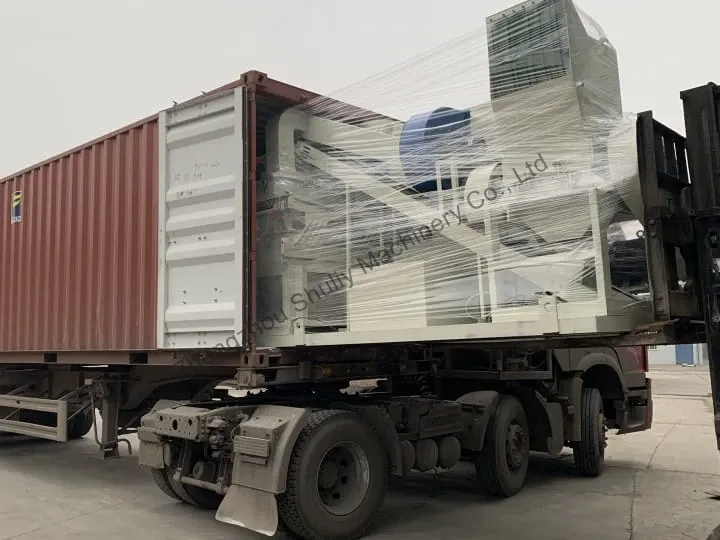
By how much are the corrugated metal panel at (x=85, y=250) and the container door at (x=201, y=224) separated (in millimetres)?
176

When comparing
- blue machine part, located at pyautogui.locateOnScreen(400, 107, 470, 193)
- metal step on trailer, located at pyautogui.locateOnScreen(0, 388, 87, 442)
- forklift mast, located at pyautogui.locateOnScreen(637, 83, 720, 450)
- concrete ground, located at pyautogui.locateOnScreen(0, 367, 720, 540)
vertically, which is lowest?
concrete ground, located at pyautogui.locateOnScreen(0, 367, 720, 540)

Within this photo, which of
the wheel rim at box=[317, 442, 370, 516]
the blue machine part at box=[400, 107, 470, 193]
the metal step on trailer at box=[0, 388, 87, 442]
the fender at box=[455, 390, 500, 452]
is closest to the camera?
the blue machine part at box=[400, 107, 470, 193]

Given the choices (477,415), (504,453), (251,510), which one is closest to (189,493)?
(251,510)

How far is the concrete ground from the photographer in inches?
186

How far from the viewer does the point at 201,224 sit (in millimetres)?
4500

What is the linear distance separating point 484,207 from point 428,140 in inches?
23.3

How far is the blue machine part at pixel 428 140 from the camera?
144 inches

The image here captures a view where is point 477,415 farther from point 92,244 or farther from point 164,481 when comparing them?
point 92,244

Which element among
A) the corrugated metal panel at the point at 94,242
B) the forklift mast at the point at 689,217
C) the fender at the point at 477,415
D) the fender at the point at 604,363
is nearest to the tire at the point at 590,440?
the fender at the point at 604,363

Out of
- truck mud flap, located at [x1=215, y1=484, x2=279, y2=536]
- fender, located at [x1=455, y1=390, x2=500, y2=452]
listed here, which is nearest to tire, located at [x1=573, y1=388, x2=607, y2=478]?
fender, located at [x1=455, y1=390, x2=500, y2=452]

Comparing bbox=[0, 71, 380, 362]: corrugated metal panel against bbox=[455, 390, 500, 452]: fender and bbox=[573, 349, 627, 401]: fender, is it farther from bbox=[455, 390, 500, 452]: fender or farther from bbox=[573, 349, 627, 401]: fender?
bbox=[573, 349, 627, 401]: fender

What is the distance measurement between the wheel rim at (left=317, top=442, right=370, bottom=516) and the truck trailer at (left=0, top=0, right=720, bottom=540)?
0.05ft

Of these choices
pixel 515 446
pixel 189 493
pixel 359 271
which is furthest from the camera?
pixel 515 446

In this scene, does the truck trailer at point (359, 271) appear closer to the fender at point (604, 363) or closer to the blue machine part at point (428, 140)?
the blue machine part at point (428, 140)
